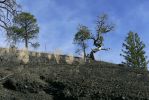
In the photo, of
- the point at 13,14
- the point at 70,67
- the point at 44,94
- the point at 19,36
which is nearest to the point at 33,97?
the point at 44,94

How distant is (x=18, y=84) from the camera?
31.9m

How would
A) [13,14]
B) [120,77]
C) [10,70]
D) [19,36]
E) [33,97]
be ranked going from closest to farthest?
[13,14]
[33,97]
[10,70]
[120,77]
[19,36]

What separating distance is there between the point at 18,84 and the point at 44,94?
1.88m

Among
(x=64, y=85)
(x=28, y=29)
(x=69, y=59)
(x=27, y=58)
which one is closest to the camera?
(x=64, y=85)

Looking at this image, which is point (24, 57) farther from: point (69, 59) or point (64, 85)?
point (64, 85)

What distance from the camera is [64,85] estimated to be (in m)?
33.0

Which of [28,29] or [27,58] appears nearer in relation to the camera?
[27,58]

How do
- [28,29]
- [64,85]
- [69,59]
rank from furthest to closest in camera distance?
1. [28,29]
2. [69,59]
3. [64,85]

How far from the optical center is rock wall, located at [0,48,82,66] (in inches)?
1568

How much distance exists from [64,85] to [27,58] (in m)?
10.2

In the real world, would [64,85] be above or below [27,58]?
below

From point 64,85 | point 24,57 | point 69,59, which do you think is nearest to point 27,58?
point 24,57

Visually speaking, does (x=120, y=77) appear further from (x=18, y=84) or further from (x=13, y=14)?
(x=13, y=14)

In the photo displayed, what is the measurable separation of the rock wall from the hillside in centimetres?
251
